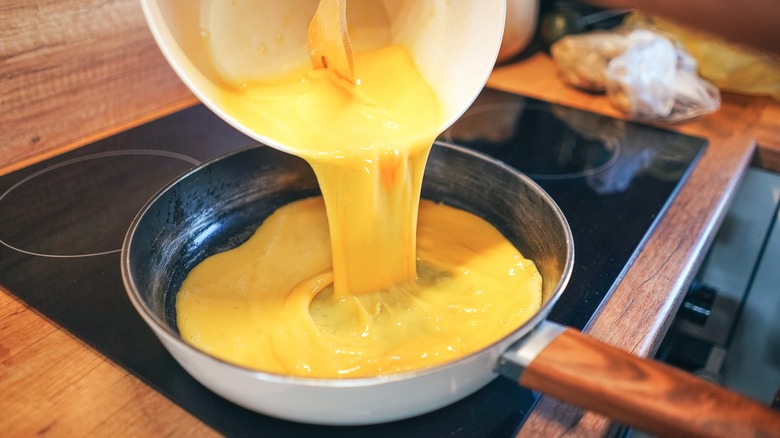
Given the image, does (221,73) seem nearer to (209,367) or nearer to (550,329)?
(209,367)

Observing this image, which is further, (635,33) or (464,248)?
(635,33)

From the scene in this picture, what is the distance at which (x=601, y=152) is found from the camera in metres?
1.12

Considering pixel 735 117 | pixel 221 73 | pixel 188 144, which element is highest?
pixel 221 73

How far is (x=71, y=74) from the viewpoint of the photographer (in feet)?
3.42

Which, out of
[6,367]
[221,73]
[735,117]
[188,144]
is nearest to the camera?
[6,367]

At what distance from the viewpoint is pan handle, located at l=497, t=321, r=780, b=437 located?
17.0 inches

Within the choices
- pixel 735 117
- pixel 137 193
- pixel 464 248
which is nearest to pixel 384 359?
pixel 464 248

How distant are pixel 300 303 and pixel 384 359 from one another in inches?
6.1

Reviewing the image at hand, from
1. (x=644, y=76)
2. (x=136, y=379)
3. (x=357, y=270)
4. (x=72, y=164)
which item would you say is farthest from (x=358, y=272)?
(x=644, y=76)

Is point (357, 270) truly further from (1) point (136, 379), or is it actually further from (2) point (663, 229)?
(2) point (663, 229)

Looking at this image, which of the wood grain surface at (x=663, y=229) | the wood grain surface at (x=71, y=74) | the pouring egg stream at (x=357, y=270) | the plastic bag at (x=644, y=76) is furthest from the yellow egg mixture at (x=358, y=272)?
the plastic bag at (x=644, y=76)

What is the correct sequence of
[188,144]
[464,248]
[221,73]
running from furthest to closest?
[188,144]
[464,248]
[221,73]

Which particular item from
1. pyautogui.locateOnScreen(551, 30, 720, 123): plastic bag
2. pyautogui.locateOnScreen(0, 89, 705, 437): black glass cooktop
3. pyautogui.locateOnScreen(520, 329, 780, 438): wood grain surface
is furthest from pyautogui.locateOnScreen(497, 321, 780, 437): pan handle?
pyautogui.locateOnScreen(551, 30, 720, 123): plastic bag

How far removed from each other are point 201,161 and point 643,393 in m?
0.83
